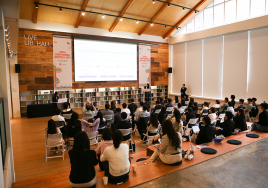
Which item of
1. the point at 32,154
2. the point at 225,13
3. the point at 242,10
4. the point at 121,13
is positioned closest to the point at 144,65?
the point at 121,13

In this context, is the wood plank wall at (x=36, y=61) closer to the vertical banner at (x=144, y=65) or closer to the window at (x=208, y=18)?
the vertical banner at (x=144, y=65)

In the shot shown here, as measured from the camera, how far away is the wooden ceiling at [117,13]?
909 centimetres

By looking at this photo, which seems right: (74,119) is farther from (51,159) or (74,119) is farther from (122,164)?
(122,164)

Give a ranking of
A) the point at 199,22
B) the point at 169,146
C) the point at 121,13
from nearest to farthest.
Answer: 1. the point at 169,146
2. the point at 121,13
3. the point at 199,22

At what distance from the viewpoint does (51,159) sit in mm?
4609

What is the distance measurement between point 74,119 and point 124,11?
25.2ft

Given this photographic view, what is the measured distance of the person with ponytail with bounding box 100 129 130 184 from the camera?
2.59 m

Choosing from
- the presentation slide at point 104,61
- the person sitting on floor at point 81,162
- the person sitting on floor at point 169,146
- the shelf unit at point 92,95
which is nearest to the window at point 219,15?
the presentation slide at point 104,61

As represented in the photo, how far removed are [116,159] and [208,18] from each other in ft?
39.1

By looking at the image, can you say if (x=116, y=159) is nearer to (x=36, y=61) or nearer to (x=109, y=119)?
(x=109, y=119)

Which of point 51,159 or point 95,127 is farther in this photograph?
point 95,127

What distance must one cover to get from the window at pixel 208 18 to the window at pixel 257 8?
7.98 feet

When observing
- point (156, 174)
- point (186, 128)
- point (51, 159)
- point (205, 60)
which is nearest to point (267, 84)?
point (205, 60)

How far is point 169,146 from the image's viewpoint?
316 cm
